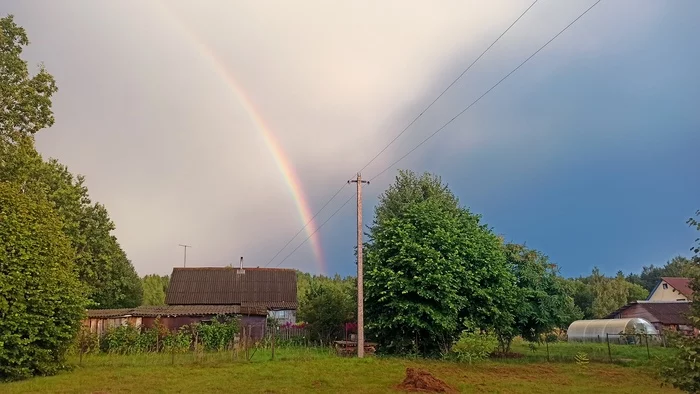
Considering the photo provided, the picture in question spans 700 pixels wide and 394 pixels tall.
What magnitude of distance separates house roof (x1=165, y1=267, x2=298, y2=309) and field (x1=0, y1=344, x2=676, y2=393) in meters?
19.2

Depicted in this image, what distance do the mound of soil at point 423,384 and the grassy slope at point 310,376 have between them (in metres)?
0.56

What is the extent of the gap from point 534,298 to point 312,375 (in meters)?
16.9

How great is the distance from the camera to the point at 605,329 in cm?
4603

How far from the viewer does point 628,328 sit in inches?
1679

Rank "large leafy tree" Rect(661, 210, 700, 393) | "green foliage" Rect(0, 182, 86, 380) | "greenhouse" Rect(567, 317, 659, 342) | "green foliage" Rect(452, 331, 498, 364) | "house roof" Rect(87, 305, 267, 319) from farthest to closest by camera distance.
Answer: "greenhouse" Rect(567, 317, 659, 342) → "house roof" Rect(87, 305, 267, 319) → "green foliage" Rect(452, 331, 498, 364) → "green foliage" Rect(0, 182, 86, 380) → "large leafy tree" Rect(661, 210, 700, 393)

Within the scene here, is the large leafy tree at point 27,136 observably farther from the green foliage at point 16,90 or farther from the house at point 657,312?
the house at point 657,312

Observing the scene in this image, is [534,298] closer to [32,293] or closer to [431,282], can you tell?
[431,282]

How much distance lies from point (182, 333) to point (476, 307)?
15757mm

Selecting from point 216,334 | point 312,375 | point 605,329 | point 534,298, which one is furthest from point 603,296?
point 312,375

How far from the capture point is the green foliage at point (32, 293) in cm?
1680

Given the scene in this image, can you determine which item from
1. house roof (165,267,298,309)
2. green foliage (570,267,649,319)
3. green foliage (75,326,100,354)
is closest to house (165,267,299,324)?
house roof (165,267,298,309)

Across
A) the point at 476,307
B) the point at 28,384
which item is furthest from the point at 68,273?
the point at 476,307

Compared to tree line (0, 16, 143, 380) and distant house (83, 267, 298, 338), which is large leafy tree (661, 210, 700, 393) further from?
distant house (83, 267, 298, 338)

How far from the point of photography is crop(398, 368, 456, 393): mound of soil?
14922mm
